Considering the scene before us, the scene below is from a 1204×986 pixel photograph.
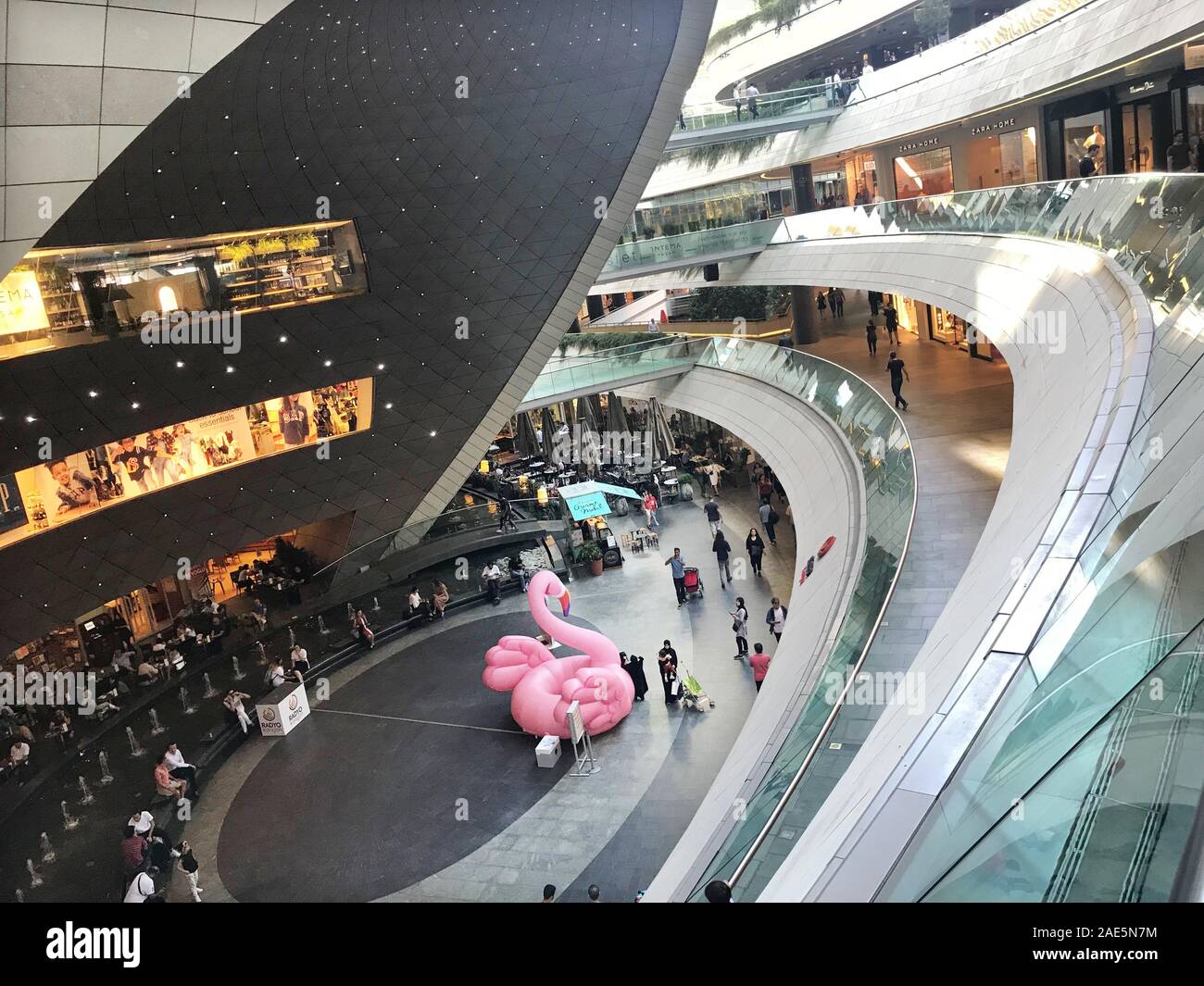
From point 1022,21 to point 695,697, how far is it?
40.7 feet

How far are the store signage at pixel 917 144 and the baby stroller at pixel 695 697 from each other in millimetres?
16845

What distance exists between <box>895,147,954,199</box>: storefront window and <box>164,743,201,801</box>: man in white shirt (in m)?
19.7

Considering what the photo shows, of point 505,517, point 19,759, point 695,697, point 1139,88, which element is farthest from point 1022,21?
point 19,759

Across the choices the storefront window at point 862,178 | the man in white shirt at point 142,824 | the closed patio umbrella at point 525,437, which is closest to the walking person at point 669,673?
the man in white shirt at point 142,824

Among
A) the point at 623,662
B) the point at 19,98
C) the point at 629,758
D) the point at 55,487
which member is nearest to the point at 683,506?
the point at 623,662

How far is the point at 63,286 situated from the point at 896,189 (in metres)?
21.5

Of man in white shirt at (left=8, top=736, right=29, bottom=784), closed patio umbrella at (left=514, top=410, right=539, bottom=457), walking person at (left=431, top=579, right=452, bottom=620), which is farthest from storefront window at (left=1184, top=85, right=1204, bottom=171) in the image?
closed patio umbrella at (left=514, top=410, right=539, bottom=457)

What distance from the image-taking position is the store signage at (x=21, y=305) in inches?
575

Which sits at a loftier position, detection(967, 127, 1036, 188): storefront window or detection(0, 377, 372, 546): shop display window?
detection(967, 127, 1036, 188): storefront window

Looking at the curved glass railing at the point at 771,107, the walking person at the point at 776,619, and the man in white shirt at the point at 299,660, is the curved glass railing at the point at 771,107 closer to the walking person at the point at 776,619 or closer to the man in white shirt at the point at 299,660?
the walking person at the point at 776,619

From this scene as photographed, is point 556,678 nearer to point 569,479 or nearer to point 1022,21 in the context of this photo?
point 569,479

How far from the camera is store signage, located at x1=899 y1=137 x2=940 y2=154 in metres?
24.6

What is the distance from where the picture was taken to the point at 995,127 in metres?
21.4

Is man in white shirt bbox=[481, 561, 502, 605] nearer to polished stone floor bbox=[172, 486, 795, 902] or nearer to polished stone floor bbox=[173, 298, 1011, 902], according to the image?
polished stone floor bbox=[173, 298, 1011, 902]
